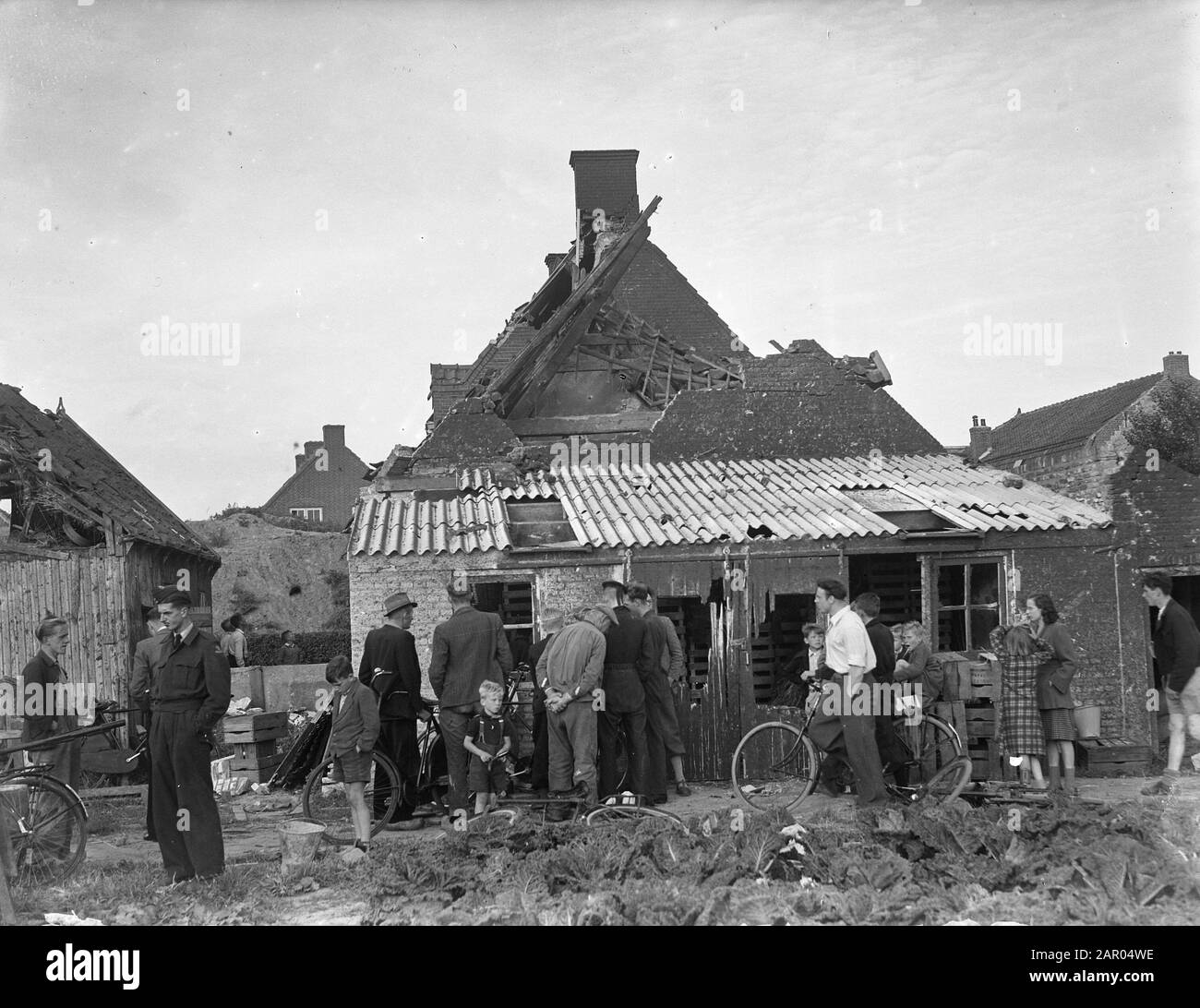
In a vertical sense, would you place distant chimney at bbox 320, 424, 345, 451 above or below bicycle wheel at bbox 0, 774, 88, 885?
above

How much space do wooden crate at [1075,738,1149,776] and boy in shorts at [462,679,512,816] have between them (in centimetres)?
650

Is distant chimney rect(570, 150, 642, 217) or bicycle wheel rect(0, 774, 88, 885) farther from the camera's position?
distant chimney rect(570, 150, 642, 217)

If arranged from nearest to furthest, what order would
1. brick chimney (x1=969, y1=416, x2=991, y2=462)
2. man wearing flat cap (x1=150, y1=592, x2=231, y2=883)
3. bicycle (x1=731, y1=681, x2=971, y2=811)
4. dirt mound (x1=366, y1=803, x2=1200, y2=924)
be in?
dirt mound (x1=366, y1=803, x2=1200, y2=924), man wearing flat cap (x1=150, y1=592, x2=231, y2=883), bicycle (x1=731, y1=681, x2=971, y2=811), brick chimney (x1=969, y1=416, x2=991, y2=462)

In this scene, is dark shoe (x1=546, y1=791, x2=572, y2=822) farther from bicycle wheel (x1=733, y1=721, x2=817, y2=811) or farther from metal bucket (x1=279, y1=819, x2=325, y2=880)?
metal bucket (x1=279, y1=819, x2=325, y2=880)

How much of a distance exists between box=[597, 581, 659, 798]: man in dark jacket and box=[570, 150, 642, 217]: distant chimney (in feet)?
57.9

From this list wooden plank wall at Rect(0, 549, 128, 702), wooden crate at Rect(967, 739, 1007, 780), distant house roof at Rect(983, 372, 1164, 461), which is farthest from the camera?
distant house roof at Rect(983, 372, 1164, 461)

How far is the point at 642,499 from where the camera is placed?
14281 mm

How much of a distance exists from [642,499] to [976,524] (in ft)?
13.4

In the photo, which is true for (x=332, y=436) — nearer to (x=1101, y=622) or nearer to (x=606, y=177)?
(x=606, y=177)

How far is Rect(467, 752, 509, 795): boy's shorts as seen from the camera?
9.57 m

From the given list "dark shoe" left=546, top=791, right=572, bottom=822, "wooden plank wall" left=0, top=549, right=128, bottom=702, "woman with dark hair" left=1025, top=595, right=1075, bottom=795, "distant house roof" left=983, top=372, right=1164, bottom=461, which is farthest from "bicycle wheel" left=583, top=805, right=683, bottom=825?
"distant house roof" left=983, top=372, right=1164, bottom=461

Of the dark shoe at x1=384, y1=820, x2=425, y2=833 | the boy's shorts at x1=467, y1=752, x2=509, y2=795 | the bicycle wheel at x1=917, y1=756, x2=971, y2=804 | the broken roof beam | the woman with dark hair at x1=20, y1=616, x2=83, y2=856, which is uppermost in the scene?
the broken roof beam
